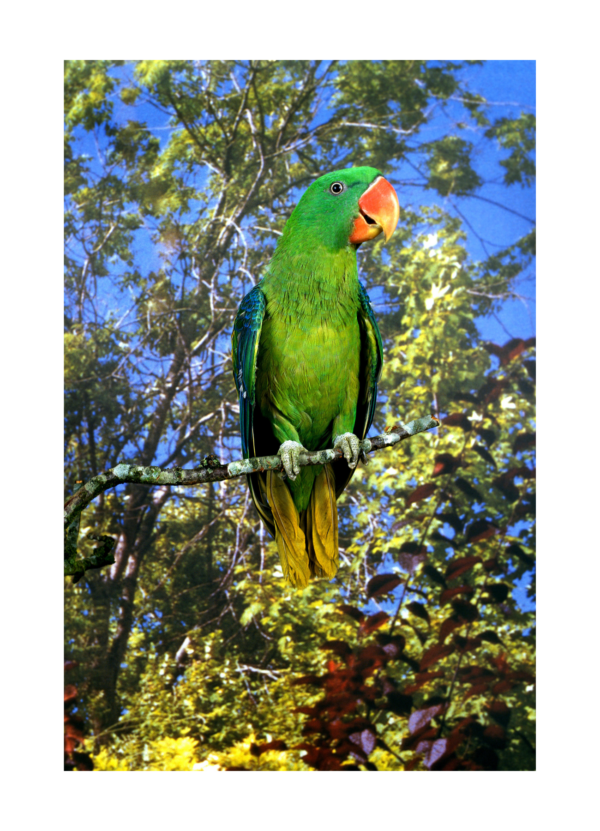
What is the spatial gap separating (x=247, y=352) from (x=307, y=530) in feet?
2.02

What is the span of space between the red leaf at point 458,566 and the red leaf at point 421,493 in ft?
1.18

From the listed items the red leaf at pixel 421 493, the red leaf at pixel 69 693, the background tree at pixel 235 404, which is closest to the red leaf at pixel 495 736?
the background tree at pixel 235 404

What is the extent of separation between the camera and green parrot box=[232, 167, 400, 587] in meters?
1.91

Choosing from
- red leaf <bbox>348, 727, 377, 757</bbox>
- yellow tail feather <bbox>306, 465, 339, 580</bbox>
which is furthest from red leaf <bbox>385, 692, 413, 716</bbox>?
yellow tail feather <bbox>306, 465, 339, 580</bbox>

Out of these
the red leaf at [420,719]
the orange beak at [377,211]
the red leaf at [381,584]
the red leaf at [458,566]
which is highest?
the orange beak at [377,211]

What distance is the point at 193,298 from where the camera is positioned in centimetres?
338

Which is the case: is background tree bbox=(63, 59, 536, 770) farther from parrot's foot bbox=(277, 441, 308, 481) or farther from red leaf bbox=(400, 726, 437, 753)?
parrot's foot bbox=(277, 441, 308, 481)

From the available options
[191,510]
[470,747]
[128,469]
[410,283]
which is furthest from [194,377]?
[470,747]

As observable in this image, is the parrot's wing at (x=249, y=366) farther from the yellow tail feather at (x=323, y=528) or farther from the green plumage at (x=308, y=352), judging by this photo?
the yellow tail feather at (x=323, y=528)

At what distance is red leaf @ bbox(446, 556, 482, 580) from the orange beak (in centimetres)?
187

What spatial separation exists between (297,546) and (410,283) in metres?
1.90

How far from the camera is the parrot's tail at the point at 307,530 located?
1993mm

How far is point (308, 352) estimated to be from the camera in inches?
75.5

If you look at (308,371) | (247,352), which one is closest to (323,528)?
(308,371)
